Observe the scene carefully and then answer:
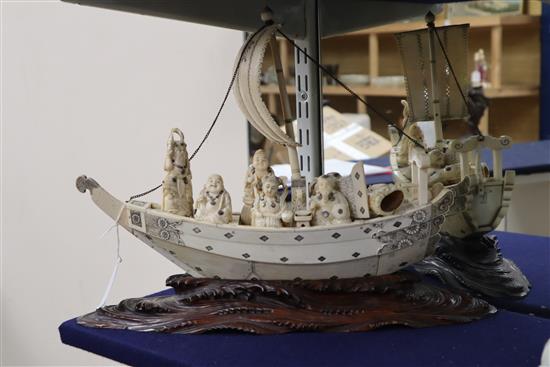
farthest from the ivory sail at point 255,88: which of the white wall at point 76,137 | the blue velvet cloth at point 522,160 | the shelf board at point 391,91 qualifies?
the shelf board at point 391,91

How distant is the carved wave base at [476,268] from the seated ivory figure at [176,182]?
352 millimetres

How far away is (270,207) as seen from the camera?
0.84 meters

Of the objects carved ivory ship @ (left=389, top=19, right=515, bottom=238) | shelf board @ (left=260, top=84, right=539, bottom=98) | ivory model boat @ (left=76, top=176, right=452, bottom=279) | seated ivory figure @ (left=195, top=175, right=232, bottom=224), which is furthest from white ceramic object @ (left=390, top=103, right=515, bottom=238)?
shelf board @ (left=260, top=84, right=539, bottom=98)

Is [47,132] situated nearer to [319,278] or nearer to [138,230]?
[138,230]

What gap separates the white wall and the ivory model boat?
0.62 m

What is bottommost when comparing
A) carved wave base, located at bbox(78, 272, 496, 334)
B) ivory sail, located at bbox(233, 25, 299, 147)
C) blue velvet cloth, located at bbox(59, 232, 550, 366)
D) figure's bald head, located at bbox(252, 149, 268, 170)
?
blue velvet cloth, located at bbox(59, 232, 550, 366)

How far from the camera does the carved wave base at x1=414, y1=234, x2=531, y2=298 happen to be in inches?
38.7

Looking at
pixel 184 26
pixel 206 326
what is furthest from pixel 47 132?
pixel 206 326

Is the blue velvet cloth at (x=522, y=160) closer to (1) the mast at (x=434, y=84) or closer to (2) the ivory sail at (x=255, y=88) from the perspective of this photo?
(1) the mast at (x=434, y=84)

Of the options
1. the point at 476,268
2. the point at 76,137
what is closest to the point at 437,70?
the point at 476,268

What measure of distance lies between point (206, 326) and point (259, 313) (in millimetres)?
62

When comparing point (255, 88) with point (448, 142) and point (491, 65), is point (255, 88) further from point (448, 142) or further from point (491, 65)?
point (491, 65)

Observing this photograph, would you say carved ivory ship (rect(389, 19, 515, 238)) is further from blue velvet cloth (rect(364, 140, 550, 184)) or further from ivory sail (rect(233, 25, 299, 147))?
blue velvet cloth (rect(364, 140, 550, 184))

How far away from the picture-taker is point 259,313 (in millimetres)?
833
